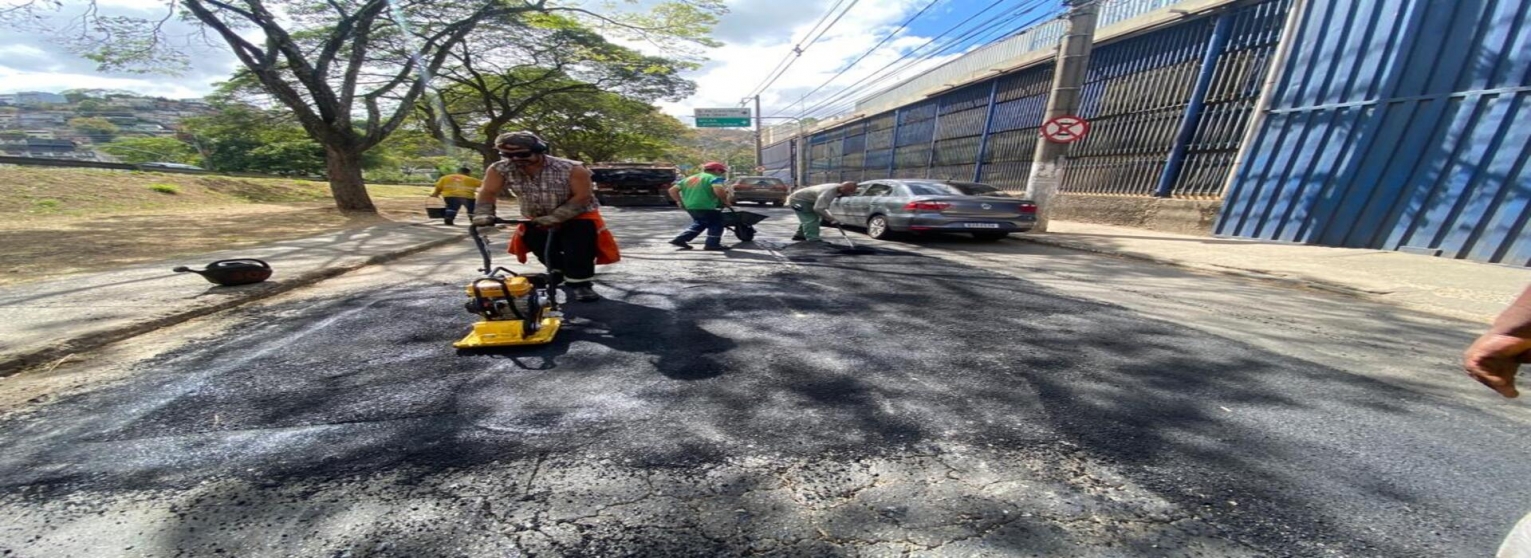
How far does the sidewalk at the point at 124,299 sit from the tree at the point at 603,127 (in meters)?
20.3

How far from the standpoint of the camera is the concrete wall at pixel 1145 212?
929cm

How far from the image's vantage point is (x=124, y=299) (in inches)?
167

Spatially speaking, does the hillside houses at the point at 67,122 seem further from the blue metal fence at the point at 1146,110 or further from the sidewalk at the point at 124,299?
the blue metal fence at the point at 1146,110

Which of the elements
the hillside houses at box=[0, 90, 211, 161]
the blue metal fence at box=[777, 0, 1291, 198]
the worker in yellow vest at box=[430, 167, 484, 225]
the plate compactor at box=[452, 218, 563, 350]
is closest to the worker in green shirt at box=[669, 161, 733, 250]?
the plate compactor at box=[452, 218, 563, 350]

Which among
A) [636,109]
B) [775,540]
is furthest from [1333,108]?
[636,109]

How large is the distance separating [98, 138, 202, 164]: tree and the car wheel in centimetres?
6013

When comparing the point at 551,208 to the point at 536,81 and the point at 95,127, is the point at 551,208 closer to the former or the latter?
the point at 536,81

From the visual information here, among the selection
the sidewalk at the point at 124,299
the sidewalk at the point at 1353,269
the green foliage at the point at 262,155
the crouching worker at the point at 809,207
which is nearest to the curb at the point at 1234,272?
the sidewalk at the point at 1353,269

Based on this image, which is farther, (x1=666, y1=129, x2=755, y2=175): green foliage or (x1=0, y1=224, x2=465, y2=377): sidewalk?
(x1=666, y1=129, x2=755, y2=175): green foliage

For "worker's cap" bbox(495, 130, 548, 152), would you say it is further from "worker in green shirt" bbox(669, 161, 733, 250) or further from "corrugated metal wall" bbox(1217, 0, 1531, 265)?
"corrugated metal wall" bbox(1217, 0, 1531, 265)

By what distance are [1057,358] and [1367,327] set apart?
272 centimetres

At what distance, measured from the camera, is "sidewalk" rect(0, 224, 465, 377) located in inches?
127

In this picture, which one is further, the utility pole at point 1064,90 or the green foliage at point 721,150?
the green foliage at point 721,150

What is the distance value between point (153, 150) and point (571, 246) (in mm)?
67789
